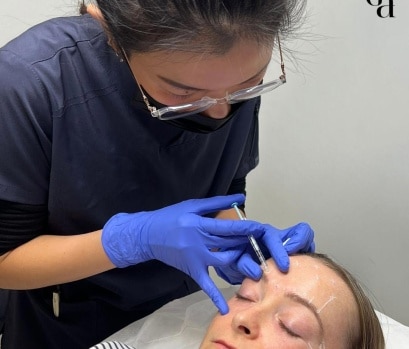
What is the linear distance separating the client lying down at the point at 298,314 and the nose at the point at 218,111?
0.34 m

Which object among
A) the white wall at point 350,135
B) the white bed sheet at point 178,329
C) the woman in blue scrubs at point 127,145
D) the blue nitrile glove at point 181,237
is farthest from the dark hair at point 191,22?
the white wall at point 350,135

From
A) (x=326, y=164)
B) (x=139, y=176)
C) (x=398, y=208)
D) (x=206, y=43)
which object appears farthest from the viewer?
(x=326, y=164)

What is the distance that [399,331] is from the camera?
1.53m

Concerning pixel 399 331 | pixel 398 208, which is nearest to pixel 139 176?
pixel 399 331

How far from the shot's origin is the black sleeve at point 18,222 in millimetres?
1175

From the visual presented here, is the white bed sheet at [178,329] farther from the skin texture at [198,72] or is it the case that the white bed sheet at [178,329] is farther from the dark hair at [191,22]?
the dark hair at [191,22]

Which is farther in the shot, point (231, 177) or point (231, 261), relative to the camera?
point (231, 177)

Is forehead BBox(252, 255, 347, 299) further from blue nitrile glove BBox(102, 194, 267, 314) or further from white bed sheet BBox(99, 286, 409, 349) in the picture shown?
white bed sheet BBox(99, 286, 409, 349)

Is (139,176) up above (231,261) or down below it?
above

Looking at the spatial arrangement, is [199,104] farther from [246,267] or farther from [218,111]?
[246,267]

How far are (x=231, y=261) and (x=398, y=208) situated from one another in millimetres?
814

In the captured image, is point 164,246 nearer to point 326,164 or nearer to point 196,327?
point 196,327

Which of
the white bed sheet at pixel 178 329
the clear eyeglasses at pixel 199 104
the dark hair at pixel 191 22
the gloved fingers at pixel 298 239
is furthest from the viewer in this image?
the white bed sheet at pixel 178 329

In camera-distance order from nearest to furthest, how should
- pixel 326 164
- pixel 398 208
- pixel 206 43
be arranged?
pixel 206 43 < pixel 398 208 < pixel 326 164
